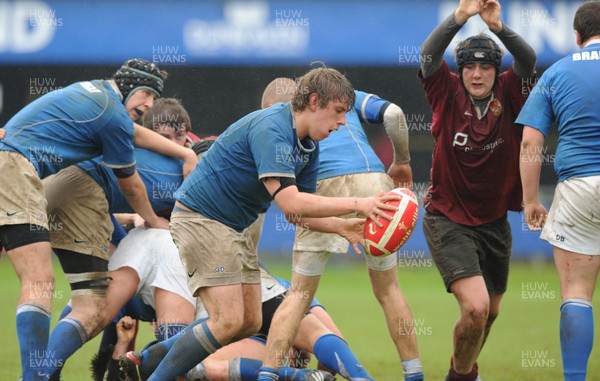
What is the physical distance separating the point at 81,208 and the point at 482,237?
2.77m

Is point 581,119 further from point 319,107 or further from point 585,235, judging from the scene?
point 319,107

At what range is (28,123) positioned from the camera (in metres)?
6.01

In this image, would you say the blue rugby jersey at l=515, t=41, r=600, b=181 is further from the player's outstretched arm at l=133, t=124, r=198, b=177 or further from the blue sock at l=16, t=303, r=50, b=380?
the blue sock at l=16, t=303, r=50, b=380

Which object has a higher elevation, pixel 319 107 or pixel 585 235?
pixel 319 107

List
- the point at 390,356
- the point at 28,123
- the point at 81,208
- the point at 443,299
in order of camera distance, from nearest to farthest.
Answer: the point at 28,123, the point at 81,208, the point at 390,356, the point at 443,299

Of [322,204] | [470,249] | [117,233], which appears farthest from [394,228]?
[117,233]

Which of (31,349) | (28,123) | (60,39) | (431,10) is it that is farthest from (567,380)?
(60,39)

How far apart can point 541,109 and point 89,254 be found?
310 centimetres

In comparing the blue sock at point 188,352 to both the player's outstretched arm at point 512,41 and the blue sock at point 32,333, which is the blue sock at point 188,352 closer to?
the blue sock at point 32,333

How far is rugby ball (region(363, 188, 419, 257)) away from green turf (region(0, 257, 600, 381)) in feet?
7.87

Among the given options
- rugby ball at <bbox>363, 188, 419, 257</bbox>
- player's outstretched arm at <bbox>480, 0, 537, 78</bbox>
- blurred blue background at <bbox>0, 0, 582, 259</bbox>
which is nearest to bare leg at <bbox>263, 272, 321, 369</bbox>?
rugby ball at <bbox>363, 188, 419, 257</bbox>

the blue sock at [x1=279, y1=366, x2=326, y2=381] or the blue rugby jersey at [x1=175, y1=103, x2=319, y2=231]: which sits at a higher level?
the blue rugby jersey at [x1=175, y1=103, x2=319, y2=231]

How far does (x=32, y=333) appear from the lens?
5664 millimetres

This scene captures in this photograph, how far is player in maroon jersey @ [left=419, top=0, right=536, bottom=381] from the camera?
6.34 metres
